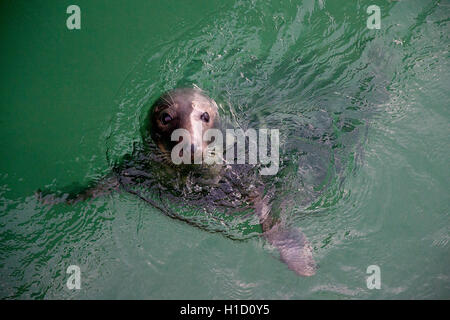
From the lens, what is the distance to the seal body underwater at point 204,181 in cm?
375

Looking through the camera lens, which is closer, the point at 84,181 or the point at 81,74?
the point at 84,181

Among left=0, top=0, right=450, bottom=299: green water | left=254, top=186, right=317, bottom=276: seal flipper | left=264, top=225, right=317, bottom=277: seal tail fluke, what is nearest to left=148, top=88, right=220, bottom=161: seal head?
left=0, top=0, right=450, bottom=299: green water

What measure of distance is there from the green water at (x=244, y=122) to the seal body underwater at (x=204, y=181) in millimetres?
117

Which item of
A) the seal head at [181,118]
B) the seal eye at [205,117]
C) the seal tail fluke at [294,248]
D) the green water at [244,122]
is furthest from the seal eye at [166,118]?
the seal tail fluke at [294,248]

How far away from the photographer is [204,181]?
3955mm

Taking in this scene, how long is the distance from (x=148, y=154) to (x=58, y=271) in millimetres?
1327

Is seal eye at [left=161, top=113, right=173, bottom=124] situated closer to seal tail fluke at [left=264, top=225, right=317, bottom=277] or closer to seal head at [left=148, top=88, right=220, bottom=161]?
seal head at [left=148, top=88, right=220, bottom=161]

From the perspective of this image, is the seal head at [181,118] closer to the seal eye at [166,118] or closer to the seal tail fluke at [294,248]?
the seal eye at [166,118]

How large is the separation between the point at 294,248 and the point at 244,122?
1.34m

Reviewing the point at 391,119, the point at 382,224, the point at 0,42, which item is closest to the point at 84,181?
the point at 0,42

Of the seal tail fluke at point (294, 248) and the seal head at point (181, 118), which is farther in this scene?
the seal tail fluke at point (294, 248)

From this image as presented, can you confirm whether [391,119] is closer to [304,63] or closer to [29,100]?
[304,63]

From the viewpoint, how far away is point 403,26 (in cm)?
462

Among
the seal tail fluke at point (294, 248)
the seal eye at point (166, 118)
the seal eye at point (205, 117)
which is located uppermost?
the seal eye at point (205, 117)
